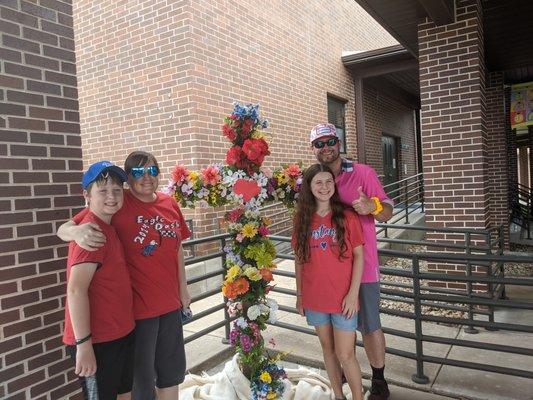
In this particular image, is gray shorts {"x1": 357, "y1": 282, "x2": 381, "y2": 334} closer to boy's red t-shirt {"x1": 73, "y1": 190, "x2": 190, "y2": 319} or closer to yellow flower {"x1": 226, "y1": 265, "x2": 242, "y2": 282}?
yellow flower {"x1": 226, "y1": 265, "x2": 242, "y2": 282}

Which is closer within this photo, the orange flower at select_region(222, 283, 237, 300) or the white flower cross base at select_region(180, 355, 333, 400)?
the orange flower at select_region(222, 283, 237, 300)

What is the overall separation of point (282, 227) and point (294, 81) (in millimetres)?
3036

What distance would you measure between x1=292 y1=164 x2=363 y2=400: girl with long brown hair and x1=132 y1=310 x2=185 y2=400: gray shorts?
871 millimetres

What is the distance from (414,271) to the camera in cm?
338

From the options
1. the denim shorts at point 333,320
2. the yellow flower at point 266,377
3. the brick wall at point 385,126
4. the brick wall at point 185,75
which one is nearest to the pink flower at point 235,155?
the denim shorts at point 333,320

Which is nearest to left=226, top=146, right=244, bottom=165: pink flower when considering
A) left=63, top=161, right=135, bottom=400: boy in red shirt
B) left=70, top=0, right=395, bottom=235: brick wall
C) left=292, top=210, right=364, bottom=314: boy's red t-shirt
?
left=292, top=210, right=364, bottom=314: boy's red t-shirt

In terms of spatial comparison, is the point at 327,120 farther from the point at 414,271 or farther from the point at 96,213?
the point at 96,213

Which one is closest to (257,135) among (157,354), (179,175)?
(179,175)

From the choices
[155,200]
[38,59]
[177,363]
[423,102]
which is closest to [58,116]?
[38,59]

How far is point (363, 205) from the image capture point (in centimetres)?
268

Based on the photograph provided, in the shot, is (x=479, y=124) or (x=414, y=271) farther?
(x=479, y=124)

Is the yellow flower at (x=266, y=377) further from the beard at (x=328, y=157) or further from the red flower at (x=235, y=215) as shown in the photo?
the beard at (x=328, y=157)

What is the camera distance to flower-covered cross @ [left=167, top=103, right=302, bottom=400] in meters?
2.75

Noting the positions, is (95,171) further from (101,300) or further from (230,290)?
(230,290)
